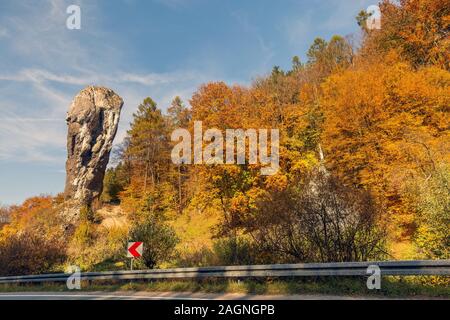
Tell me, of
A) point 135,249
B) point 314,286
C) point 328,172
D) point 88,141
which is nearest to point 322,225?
point 314,286

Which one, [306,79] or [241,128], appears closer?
[241,128]

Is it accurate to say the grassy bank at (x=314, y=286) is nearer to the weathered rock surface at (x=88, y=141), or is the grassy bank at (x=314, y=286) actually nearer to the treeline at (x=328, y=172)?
the treeline at (x=328, y=172)

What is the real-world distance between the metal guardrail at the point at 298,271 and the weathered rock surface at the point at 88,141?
3436 centimetres

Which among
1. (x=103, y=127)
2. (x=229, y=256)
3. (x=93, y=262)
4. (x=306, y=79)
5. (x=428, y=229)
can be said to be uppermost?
(x=306, y=79)

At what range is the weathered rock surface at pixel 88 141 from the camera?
44.5 metres

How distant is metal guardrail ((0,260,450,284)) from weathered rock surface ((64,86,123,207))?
113 ft

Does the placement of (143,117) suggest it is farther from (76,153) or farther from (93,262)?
(93,262)

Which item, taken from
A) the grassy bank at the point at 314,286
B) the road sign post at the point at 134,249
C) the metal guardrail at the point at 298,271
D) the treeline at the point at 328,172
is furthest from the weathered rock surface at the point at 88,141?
the grassy bank at the point at 314,286

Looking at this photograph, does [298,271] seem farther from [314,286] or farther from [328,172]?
[328,172]

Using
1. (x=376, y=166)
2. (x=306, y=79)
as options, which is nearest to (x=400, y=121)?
(x=376, y=166)

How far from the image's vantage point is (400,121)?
73.7ft

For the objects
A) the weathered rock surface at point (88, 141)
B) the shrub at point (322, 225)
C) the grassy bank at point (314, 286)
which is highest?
the weathered rock surface at point (88, 141)

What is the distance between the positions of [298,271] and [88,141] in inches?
1706

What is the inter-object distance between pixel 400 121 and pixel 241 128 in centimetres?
1206
